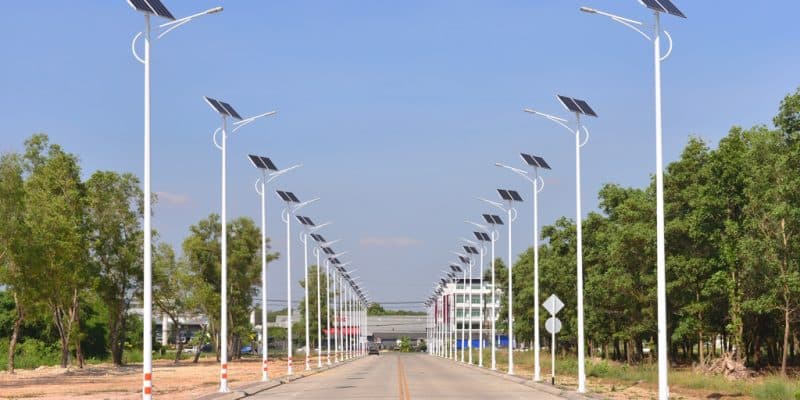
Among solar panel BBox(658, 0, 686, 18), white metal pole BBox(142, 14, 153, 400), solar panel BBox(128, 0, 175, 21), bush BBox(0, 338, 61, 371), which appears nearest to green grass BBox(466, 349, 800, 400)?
solar panel BBox(658, 0, 686, 18)

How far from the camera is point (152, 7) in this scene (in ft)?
93.4

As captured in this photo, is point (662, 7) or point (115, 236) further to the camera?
point (115, 236)

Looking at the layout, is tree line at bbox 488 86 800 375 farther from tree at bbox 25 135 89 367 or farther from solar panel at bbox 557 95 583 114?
tree at bbox 25 135 89 367

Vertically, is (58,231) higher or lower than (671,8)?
lower

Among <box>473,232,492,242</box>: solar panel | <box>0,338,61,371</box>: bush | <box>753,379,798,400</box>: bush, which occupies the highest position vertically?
<box>473,232,492,242</box>: solar panel

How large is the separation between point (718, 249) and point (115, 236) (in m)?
41.3

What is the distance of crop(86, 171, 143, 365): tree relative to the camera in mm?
75375

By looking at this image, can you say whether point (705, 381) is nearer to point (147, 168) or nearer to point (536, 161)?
point (536, 161)

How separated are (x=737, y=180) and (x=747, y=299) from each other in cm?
571

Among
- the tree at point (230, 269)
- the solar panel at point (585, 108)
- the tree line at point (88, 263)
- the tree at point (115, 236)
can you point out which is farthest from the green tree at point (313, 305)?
the solar panel at point (585, 108)

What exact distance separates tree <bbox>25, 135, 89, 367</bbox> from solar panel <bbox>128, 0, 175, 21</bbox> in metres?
28.8

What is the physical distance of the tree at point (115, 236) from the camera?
247 feet

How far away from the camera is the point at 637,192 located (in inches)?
2354

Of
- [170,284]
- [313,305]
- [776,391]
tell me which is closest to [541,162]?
[776,391]
